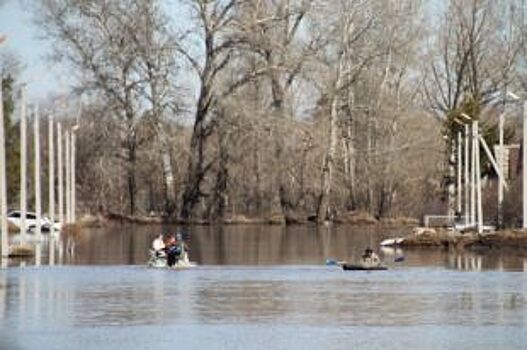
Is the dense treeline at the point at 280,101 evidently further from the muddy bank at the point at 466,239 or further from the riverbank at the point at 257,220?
the muddy bank at the point at 466,239

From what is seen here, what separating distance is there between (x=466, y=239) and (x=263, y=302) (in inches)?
1323

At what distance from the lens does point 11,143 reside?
10075 centimetres

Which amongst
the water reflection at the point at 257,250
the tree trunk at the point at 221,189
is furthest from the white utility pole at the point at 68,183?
the tree trunk at the point at 221,189

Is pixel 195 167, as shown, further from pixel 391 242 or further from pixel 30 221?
pixel 391 242

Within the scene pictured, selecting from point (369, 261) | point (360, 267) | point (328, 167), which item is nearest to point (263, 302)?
point (360, 267)

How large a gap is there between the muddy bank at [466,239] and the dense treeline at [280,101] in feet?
96.1

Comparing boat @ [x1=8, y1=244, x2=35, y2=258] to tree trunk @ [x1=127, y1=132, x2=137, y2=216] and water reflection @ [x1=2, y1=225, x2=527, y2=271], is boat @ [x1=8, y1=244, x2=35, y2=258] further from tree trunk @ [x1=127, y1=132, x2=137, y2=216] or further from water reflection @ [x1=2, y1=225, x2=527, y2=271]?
tree trunk @ [x1=127, y1=132, x2=137, y2=216]

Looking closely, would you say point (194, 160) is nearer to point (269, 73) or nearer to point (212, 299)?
point (269, 73)

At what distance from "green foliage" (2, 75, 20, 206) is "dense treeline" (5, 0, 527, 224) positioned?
5.28 meters

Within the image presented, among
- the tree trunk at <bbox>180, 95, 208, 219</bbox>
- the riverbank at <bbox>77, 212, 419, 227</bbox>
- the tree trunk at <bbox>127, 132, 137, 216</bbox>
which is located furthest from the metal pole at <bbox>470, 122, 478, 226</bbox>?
the tree trunk at <bbox>127, 132, 137, 216</bbox>

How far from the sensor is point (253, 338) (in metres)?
26.9

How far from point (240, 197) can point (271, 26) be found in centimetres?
1369

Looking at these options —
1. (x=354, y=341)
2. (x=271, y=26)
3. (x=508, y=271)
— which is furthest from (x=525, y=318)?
(x=271, y=26)

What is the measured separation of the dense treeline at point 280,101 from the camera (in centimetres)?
9912
